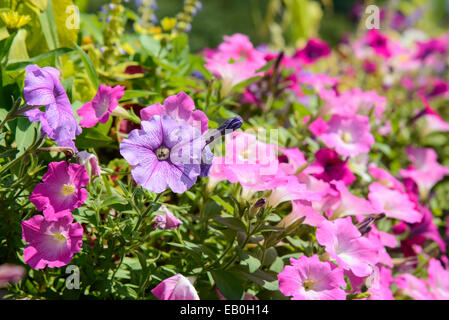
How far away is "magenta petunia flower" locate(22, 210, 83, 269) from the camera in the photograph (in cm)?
76

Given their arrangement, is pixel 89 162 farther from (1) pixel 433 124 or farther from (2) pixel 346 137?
(1) pixel 433 124

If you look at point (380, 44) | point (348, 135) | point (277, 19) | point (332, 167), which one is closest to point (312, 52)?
point (380, 44)

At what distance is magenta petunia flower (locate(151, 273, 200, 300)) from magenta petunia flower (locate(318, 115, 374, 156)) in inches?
24.0

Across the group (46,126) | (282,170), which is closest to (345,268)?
(282,170)

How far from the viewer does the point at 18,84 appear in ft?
3.24

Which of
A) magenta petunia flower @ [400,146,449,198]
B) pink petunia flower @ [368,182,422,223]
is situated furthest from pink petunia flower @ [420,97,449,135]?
pink petunia flower @ [368,182,422,223]

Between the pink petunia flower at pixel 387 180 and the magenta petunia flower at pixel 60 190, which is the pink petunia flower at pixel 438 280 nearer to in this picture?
the pink petunia flower at pixel 387 180

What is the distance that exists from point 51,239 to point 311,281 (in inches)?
19.1

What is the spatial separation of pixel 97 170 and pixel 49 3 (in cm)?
58

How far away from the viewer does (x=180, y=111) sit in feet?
2.78

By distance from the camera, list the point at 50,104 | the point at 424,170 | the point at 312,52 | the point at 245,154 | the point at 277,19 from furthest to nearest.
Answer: the point at 277,19
the point at 312,52
the point at 424,170
the point at 245,154
the point at 50,104

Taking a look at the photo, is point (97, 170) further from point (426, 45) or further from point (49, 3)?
point (426, 45)

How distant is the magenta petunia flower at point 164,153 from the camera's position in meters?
0.73

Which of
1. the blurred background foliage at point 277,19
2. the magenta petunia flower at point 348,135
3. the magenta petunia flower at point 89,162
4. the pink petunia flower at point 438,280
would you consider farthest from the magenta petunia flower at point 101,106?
the blurred background foliage at point 277,19
